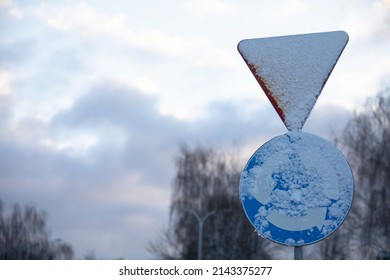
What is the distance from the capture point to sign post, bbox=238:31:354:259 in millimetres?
3984

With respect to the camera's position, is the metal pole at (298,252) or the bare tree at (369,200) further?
the bare tree at (369,200)

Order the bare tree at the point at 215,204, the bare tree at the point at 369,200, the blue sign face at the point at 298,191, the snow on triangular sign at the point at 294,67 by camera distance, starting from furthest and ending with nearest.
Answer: the bare tree at the point at 215,204 < the bare tree at the point at 369,200 < the snow on triangular sign at the point at 294,67 < the blue sign face at the point at 298,191

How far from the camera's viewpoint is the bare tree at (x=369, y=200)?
31.0m

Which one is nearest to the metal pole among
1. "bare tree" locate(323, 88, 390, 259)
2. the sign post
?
the sign post

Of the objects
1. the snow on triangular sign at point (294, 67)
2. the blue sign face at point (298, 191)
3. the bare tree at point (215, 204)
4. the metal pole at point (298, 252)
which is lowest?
the metal pole at point (298, 252)

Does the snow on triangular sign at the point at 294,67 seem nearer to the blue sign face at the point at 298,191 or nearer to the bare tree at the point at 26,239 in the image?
the blue sign face at the point at 298,191

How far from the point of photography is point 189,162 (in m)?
46.3

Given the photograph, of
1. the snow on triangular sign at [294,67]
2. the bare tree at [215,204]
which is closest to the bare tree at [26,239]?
the bare tree at [215,204]

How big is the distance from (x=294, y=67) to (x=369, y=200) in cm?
2795

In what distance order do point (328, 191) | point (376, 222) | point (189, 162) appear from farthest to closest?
1. point (189, 162)
2. point (376, 222)
3. point (328, 191)

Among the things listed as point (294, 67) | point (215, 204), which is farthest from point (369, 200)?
point (294, 67)
